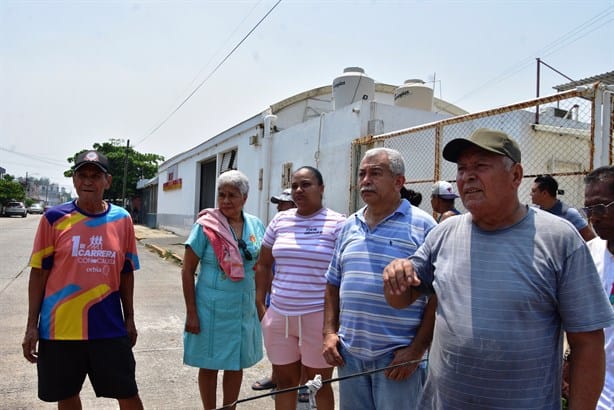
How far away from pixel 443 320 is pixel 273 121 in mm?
10053

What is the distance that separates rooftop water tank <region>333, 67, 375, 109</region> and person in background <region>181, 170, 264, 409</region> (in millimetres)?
6240

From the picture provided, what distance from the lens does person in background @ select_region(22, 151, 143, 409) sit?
2.61 meters

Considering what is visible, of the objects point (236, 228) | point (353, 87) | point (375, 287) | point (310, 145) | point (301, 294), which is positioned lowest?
point (301, 294)

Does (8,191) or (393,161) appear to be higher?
(8,191)

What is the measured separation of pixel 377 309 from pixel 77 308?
1695mm

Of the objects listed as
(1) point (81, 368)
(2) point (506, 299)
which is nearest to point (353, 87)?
(1) point (81, 368)

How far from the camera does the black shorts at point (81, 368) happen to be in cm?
258

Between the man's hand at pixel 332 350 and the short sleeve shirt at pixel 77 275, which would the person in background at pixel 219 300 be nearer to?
the short sleeve shirt at pixel 77 275

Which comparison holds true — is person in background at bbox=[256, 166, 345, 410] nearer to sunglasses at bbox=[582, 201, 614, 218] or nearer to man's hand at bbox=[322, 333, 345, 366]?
man's hand at bbox=[322, 333, 345, 366]

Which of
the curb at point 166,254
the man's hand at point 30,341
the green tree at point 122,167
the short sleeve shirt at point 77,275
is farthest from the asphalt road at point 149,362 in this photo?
the green tree at point 122,167

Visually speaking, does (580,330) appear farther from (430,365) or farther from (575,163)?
(575,163)

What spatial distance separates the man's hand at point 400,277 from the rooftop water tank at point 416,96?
7466 mm

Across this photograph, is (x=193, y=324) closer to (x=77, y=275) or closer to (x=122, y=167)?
(x=77, y=275)

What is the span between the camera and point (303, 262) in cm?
296
